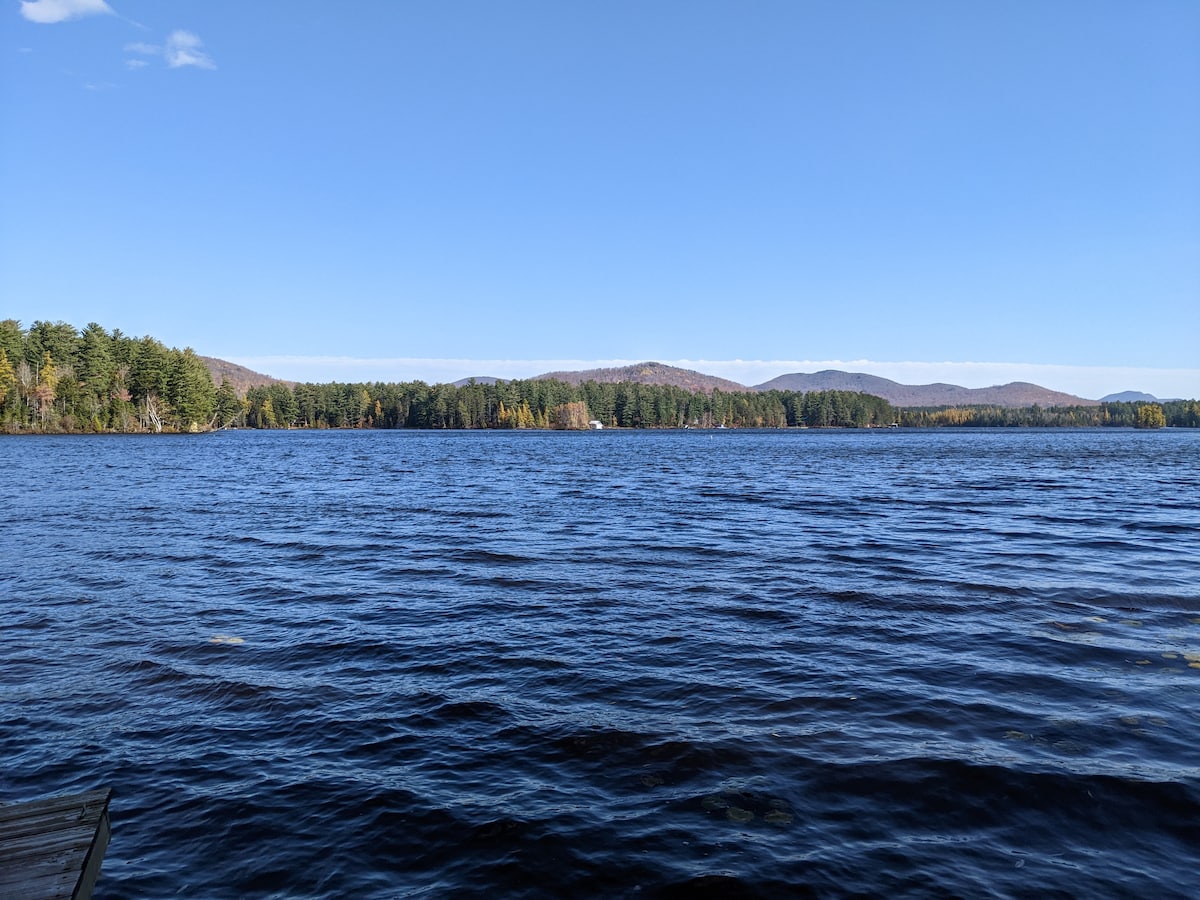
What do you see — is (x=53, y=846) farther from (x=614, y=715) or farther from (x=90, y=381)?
(x=90, y=381)

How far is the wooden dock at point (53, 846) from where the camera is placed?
4891mm

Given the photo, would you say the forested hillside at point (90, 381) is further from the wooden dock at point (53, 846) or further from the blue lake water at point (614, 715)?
the wooden dock at point (53, 846)

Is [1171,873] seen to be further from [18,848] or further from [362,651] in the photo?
[362,651]

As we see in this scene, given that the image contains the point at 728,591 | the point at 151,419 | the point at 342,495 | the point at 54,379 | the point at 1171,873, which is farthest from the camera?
the point at 151,419

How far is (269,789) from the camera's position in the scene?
8.52m

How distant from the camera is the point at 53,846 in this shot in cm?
539

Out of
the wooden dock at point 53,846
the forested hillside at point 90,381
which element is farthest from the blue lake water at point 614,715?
the forested hillside at point 90,381

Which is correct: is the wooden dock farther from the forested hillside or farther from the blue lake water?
the forested hillside

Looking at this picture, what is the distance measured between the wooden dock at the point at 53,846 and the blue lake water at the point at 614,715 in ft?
4.63

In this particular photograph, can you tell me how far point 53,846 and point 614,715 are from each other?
22.4 ft

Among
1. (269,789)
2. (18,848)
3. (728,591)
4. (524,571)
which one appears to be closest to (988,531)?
(728,591)

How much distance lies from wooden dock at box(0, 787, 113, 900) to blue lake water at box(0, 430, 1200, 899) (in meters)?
1.41

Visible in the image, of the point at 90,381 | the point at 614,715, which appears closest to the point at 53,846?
the point at 614,715

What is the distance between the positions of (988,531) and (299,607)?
2560 centimetres
